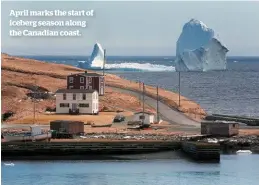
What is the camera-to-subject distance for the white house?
4191 cm

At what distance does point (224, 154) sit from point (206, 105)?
3111 centimetres

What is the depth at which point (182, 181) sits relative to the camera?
26969 mm

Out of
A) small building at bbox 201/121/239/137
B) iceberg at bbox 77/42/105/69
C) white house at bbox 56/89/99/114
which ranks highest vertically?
iceberg at bbox 77/42/105/69

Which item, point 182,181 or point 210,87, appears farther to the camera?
point 210,87

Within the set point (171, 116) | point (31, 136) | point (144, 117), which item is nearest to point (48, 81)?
point (171, 116)

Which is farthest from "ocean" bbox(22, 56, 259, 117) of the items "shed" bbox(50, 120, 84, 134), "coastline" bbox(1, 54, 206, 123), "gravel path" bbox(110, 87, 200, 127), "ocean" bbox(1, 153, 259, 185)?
"ocean" bbox(1, 153, 259, 185)

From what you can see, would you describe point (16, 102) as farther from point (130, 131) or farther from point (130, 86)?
point (130, 86)

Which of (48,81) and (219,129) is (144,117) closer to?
(219,129)

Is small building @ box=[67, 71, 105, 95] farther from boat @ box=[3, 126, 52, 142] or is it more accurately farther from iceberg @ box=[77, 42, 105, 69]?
iceberg @ box=[77, 42, 105, 69]

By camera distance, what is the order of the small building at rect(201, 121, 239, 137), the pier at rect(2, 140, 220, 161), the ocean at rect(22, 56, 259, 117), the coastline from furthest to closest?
the ocean at rect(22, 56, 259, 117) < the coastline < the small building at rect(201, 121, 239, 137) < the pier at rect(2, 140, 220, 161)

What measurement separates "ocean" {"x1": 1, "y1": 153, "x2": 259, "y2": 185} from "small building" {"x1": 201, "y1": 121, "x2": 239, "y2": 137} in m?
3.16

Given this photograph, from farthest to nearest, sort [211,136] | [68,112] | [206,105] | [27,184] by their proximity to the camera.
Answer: [206,105] → [68,112] → [211,136] → [27,184]

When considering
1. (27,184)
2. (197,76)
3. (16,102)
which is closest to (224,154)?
(27,184)

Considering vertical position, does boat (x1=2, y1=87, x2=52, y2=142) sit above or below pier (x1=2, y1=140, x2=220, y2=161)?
above
